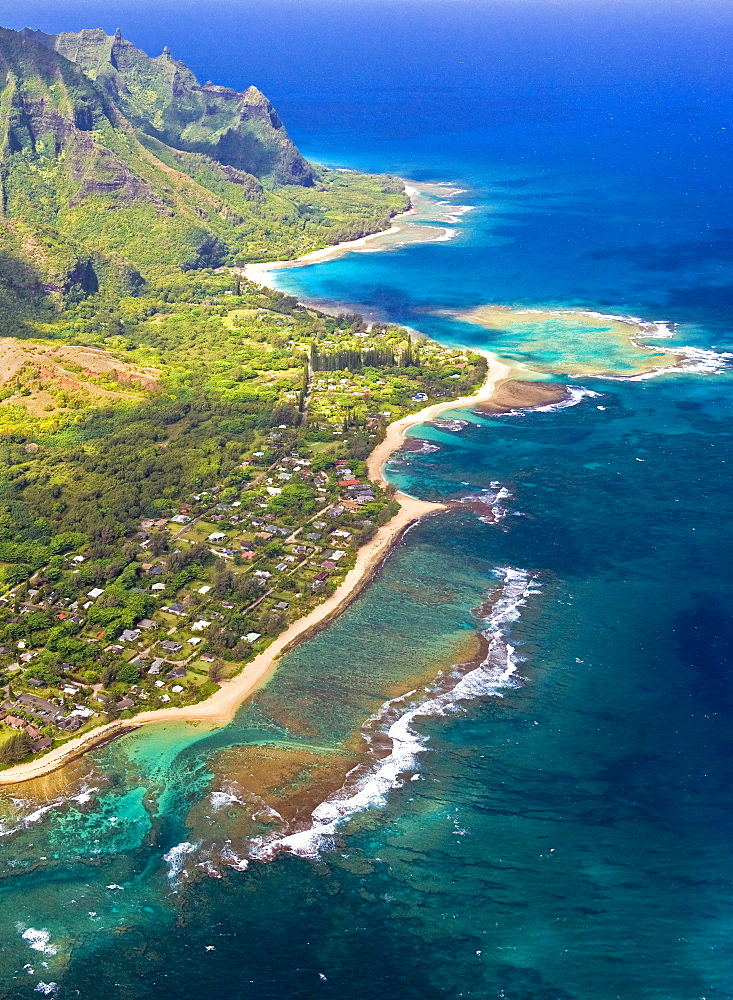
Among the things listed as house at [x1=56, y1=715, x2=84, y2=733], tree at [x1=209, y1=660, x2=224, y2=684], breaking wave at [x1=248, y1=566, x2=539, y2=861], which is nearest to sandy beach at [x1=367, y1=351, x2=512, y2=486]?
breaking wave at [x1=248, y1=566, x2=539, y2=861]

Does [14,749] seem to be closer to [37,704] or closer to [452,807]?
[37,704]

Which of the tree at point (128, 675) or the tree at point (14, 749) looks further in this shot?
the tree at point (128, 675)

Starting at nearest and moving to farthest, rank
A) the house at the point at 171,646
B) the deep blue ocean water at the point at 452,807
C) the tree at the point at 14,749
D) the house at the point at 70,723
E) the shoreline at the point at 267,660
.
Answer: the deep blue ocean water at the point at 452,807 < the tree at the point at 14,749 < the shoreline at the point at 267,660 < the house at the point at 70,723 < the house at the point at 171,646

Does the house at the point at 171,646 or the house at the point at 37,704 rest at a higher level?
the house at the point at 171,646

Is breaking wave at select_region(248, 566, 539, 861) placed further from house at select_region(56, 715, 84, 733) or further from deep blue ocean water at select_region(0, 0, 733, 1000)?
house at select_region(56, 715, 84, 733)

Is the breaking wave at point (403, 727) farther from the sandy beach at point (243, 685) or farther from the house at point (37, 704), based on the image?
the house at point (37, 704)

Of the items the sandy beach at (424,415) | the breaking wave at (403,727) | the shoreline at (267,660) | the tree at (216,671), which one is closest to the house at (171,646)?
the tree at (216,671)
